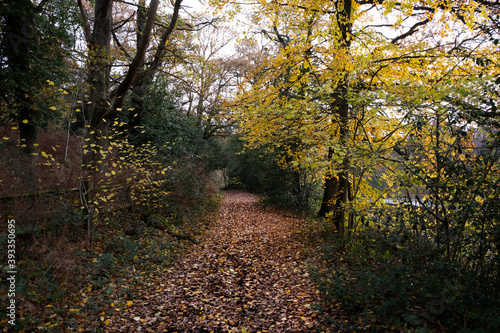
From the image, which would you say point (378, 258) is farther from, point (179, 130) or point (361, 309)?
point (179, 130)

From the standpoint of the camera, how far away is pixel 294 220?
34.1 ft

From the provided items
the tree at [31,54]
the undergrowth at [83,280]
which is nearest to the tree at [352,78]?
the undergrowth at [83,280]

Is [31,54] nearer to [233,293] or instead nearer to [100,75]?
[100,75]

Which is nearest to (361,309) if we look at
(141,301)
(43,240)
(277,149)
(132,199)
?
(141,301)

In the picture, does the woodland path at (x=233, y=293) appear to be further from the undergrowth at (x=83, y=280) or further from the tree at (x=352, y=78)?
the tree at (x=352, y=78)

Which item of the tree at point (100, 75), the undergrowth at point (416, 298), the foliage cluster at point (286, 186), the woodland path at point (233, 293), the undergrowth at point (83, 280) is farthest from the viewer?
the foliage cluster at point (286, 186)

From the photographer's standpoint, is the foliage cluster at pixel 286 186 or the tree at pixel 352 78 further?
the foliage cluster at pixel 286 186

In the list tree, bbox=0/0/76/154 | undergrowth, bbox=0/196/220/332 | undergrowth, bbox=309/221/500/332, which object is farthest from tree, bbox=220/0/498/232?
tree, bbox=0/0/76/154

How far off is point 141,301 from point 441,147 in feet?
16.6

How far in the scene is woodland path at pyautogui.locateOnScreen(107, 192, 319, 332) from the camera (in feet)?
12.2

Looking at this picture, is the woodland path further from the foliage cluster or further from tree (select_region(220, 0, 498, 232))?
the foliage cluster

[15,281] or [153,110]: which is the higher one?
[153,110]

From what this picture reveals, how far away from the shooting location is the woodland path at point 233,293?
12.2 feet

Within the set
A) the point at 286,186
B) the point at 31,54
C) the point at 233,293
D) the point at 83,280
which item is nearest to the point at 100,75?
the point at 83,280
